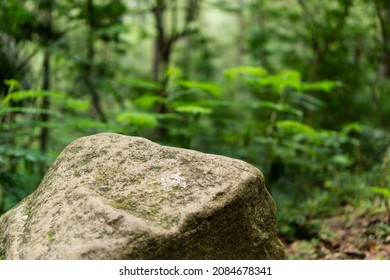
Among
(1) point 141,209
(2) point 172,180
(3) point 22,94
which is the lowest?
(1) point 141,209

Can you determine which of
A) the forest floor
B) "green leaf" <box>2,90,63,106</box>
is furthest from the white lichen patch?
the forest floor

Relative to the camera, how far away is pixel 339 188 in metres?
6.57

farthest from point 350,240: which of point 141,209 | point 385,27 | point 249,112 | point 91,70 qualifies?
point 249,112

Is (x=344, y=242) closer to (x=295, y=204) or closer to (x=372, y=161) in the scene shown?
(x=295, y=204)

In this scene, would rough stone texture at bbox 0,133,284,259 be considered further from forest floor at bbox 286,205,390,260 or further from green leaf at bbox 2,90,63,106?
forest floor at bbox 286,205,390,260

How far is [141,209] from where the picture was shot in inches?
100

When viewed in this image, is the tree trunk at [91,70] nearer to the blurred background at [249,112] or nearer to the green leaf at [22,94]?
A: the blurred background at [249,112]

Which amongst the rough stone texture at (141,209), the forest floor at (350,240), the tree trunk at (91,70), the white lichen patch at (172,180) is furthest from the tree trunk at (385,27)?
the white lichen patch at (172,180)

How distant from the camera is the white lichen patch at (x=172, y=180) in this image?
271 centimetres

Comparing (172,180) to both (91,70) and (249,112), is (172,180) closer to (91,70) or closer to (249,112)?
(91,70)

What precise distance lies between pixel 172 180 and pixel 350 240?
2.81 metres

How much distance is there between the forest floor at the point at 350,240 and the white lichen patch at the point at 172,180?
2228 millimetres

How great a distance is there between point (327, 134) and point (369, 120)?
485 cm
